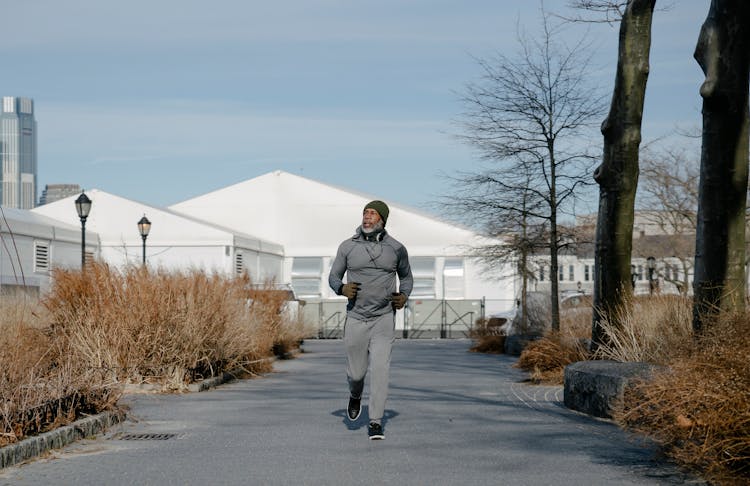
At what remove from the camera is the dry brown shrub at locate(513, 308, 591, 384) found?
52.2 ft

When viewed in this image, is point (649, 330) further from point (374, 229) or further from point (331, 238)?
point (331, 238)

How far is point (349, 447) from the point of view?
8.80 metres

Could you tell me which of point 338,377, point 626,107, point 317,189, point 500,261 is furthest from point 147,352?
point 317,189

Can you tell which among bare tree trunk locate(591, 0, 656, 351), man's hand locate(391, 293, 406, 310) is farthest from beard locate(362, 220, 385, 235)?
bare tree trunk locate(591, 0, 656, 351)

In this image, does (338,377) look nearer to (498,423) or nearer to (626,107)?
(626,107)

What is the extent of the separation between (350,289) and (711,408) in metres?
3.51

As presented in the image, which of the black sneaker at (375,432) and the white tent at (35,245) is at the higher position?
the white tent at (35,245)

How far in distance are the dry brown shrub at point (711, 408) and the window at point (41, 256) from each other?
32872mm

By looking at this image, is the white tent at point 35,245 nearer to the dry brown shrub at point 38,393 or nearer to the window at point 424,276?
the window at point 424,276

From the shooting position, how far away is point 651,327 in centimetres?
1283

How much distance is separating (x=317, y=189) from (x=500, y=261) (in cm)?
2933

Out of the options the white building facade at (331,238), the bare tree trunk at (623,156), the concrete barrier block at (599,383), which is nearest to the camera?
the concrete barrier block at (599,383)

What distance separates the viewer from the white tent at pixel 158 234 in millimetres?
46188

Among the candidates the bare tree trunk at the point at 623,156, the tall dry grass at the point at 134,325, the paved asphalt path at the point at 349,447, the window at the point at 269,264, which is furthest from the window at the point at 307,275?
the paved asphalt path at the point at 349,447
